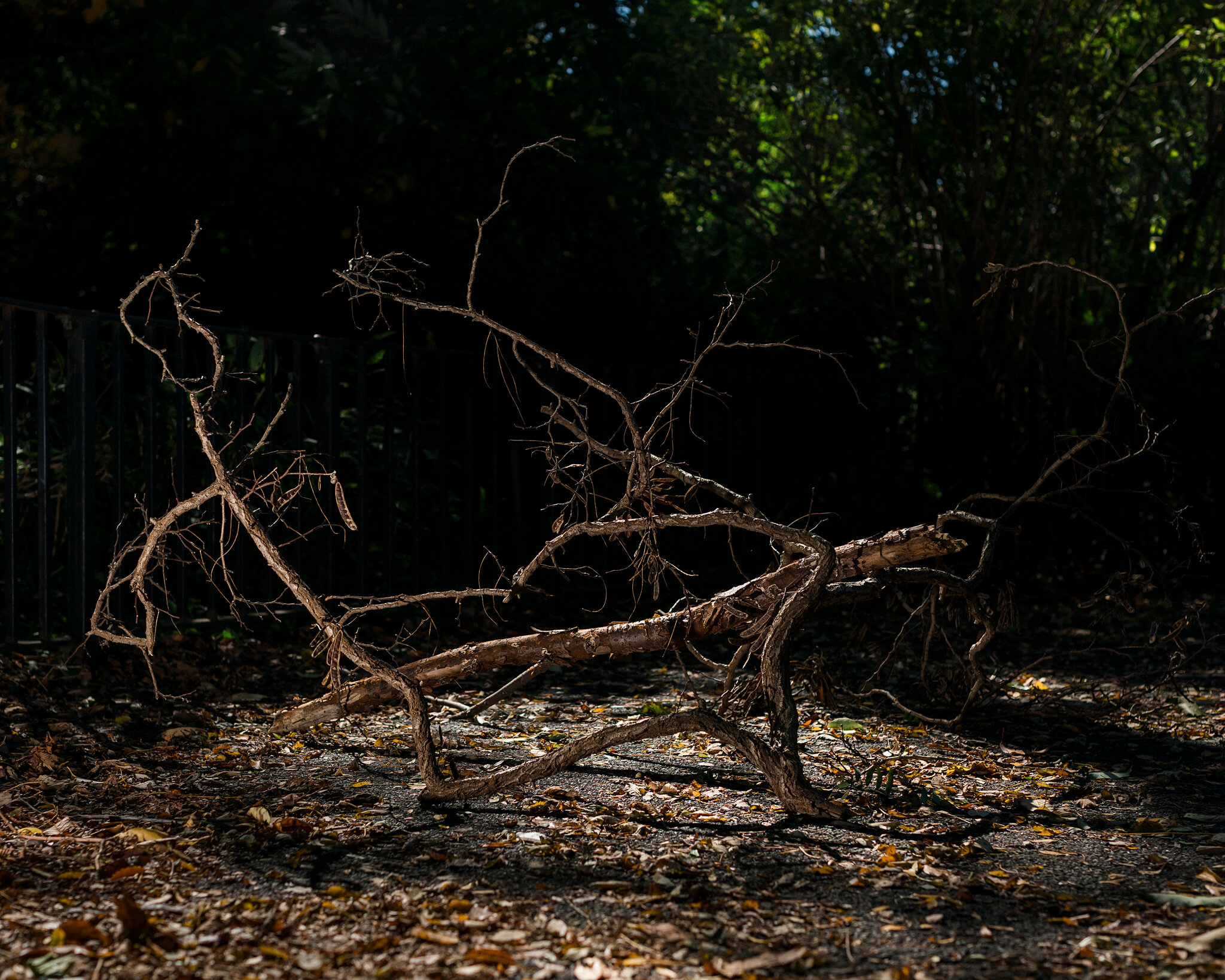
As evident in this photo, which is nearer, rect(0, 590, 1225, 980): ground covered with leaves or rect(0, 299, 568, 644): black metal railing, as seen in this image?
rect(0, 590, 1225, 980): ground covered with leaves

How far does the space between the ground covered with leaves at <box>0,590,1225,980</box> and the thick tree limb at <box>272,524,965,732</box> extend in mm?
244

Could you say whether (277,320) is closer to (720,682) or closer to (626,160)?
(626,160)

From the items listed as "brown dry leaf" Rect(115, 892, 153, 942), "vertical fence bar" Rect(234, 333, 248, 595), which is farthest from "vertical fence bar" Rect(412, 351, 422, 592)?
"brown dry leaf" Rect(115, 892, 153, 942)

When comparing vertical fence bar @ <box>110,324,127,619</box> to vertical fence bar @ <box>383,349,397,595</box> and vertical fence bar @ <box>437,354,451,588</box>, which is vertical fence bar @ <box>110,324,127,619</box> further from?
vertical fence bar @ <box>437,354,451,588</box>

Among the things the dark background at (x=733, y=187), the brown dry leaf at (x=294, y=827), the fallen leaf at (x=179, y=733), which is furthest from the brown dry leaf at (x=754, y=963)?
the dark background at (x=733, y=187)

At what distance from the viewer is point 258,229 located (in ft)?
26.0

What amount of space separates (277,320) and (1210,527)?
25.0 feet

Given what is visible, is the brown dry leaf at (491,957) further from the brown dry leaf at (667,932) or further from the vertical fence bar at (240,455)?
the vertical fence bar at (240,455)

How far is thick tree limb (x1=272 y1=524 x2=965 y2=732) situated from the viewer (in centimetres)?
404

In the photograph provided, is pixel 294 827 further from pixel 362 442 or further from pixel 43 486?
pixel 362 442

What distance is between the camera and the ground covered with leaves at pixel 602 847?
8.23 ft

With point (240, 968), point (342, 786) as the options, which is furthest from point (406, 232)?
point (240, 968)

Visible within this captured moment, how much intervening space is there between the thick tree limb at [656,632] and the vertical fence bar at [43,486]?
1409 millimetres

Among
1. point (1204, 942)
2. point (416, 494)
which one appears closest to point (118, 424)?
point (416, 494)
